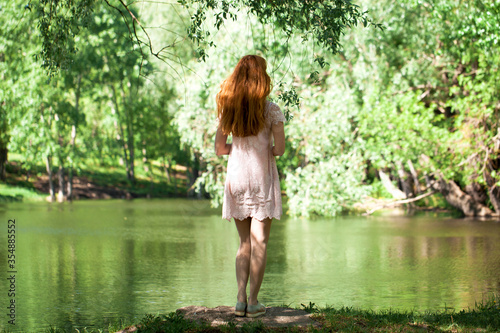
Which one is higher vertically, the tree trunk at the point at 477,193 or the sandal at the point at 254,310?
the tree trunk at the point at 477,193

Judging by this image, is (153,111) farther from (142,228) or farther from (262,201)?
(262,201)

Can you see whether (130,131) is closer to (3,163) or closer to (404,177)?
(3,163)

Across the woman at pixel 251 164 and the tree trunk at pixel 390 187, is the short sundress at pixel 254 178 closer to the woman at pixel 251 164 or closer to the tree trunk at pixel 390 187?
the woman at pixel 251 164

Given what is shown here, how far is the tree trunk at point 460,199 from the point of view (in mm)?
20484

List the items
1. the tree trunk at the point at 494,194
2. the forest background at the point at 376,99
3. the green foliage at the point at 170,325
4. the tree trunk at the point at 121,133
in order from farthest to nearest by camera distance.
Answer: the tree trunk at the point at 121,133 → the tree trunk at the point at 494,194 → the forest background at the point at 376,99 → the green foliage at the point at 170,325

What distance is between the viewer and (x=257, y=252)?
5023mm

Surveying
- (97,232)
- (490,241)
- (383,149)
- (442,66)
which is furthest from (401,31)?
(97,232)

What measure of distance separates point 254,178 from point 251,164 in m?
0.12

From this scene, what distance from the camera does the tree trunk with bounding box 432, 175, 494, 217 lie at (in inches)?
806

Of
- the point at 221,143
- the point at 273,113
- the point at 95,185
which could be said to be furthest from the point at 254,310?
the point at 95,185

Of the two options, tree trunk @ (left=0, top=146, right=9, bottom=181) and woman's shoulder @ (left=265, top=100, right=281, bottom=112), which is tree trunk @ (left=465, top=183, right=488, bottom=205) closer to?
woman's shoulder @ (left=265, top=100, right=281, bottom=112)

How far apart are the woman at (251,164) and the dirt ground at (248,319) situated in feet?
0.34

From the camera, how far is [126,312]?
7234 mm

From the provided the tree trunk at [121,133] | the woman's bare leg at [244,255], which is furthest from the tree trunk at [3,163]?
the woman's bare leg at [244,255]
